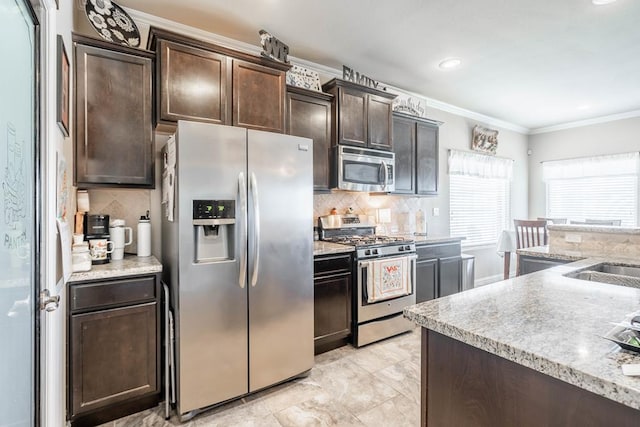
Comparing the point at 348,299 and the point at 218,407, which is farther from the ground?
the point at 348,299

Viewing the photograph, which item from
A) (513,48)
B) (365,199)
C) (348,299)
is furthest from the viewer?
(365,199)

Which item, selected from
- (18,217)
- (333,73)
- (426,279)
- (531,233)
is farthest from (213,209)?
(531,233)

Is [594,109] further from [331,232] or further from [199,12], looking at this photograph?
[199,12]

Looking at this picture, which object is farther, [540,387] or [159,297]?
[159,297]

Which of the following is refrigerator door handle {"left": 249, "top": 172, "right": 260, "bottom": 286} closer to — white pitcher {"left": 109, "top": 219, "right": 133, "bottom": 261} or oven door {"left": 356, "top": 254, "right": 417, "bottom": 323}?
white pitcher {"left": 109, "top": 219, "right": 133, "bottom": 261}

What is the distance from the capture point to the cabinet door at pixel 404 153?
12.3ft

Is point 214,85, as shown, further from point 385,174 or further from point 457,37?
point 457,37

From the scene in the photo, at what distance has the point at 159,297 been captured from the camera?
201cm

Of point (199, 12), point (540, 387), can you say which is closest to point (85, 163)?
point (199, 12)

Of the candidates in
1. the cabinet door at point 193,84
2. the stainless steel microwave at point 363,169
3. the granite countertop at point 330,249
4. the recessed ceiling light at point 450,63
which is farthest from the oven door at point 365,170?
the cabinet door at point 193,84

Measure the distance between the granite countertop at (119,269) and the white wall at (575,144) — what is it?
6.51 meters

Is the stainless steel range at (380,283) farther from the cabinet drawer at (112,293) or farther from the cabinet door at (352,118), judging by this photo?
the cabinet drawer at (112,293)

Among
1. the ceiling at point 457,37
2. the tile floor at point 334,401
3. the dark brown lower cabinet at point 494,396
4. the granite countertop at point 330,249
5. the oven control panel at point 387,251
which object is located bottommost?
the tile floor at point 334,401

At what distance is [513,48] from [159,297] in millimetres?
3692
